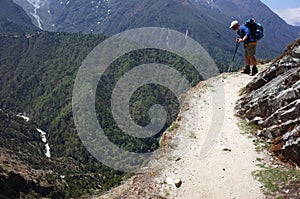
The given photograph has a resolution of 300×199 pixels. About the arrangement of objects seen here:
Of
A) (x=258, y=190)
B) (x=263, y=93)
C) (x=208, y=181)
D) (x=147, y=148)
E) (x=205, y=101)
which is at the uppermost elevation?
(x=147, y=148)

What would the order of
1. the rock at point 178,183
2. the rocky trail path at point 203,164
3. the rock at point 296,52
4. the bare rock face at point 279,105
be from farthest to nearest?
1. the rock at point 296,52
2. the bare rock face at point 279,105
3. the rock at point 178,183
4. the rocky trail path at point 203,164

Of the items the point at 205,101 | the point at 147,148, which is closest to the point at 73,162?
the point at 147,148

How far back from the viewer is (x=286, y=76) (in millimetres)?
15773

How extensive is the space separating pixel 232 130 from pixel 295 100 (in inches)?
138

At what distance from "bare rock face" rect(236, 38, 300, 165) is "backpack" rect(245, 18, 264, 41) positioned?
2.77 m

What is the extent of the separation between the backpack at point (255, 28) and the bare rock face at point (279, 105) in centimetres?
277

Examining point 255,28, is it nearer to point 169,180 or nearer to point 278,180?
point 278,180

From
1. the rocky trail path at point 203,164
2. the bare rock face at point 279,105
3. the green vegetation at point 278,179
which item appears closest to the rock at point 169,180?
the rocky trail path at point 203,164

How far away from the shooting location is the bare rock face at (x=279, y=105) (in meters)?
12.4

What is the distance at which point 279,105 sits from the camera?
47.9 ft

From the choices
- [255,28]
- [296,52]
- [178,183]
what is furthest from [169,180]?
[255,28]

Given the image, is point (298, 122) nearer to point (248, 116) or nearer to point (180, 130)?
point (248, 116)

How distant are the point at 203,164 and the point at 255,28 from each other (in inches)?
440

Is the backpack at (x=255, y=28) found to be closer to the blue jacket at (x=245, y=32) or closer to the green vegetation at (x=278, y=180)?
the blue jacket at (x=245, y=32)
